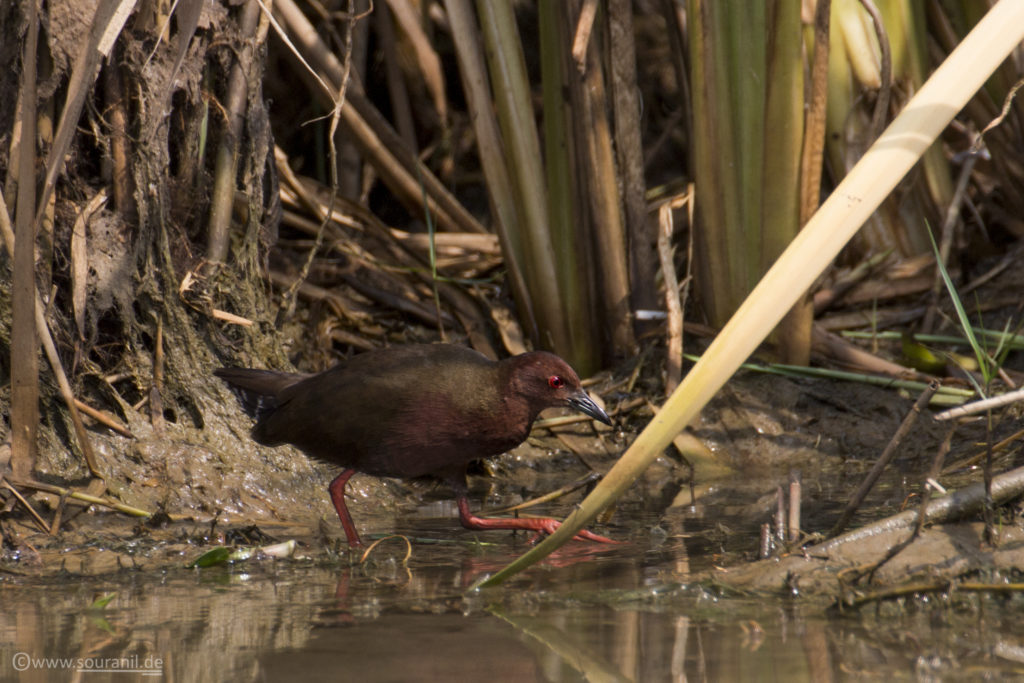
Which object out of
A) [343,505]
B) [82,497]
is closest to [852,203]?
[343,505]

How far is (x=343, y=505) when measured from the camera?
3818mm

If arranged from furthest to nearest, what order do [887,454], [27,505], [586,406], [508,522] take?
[586,406] → [508,522] → [27,505] → [887,454]

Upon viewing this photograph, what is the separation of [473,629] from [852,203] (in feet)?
3.92

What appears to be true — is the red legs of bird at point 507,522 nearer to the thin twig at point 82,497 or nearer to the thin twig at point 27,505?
the thin twig at point 82,497

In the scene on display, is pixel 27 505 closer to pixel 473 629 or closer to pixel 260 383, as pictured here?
pixel 260 383

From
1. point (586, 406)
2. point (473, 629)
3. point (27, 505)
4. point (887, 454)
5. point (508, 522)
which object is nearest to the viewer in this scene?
point (473, 629)

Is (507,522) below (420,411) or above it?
below

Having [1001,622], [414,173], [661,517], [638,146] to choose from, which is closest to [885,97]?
[638,146]

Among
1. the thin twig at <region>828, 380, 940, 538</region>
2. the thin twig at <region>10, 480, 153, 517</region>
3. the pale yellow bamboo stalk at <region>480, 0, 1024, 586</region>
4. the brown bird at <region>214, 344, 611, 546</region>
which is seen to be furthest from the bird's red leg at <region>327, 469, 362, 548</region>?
the pale yellow bamboo stalk at <region>480, 0, 1024, 586</region>

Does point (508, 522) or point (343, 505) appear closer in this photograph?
point (508, 522)

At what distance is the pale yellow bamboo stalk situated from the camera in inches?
79.4

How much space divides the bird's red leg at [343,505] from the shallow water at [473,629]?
38 cm

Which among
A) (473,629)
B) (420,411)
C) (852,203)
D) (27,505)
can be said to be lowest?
(473,629)

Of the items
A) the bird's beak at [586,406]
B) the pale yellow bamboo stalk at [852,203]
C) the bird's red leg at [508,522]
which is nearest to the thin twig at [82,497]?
the bird's red leg at [508,522]
